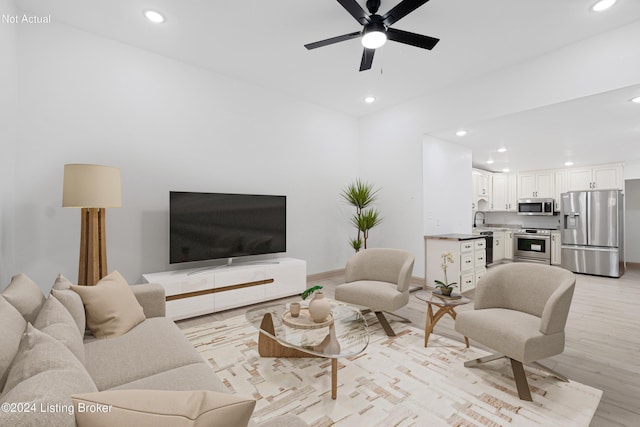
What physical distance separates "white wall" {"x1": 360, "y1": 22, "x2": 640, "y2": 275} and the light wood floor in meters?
1.69

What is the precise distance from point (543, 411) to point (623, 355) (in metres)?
1.47

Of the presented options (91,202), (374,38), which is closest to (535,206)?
(374,38)

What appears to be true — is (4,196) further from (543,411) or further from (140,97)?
(543,411)

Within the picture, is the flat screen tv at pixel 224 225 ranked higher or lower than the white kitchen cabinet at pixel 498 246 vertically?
higher

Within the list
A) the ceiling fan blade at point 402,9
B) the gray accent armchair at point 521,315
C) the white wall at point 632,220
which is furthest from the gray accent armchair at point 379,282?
the white wall at point 632,220

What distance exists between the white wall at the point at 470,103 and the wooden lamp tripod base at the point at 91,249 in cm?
408

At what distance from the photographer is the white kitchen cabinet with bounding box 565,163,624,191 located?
6.44 meters

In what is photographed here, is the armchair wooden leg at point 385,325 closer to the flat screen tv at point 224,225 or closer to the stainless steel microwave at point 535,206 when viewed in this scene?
the flat screen tv at point 224,225

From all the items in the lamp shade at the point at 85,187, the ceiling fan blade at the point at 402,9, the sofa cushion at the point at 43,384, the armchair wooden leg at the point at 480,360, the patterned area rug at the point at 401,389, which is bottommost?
the patterned area rug at the point at 401,389

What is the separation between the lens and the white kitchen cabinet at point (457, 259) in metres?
4.42

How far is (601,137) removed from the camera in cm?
490

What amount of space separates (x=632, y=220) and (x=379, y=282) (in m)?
7.40

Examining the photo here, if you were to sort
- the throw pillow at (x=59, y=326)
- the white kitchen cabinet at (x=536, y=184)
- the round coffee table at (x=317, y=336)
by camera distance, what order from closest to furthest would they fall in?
the throw pillow at (x=59, y=326) → the round coffee table at (x=317, y=336) → the white kitchen cabinet at (x=536, y=184)

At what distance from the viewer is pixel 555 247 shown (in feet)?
22.9
